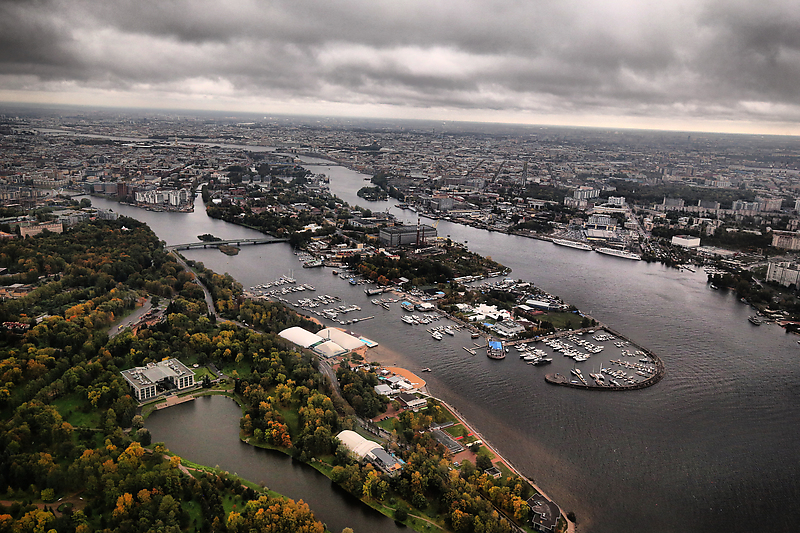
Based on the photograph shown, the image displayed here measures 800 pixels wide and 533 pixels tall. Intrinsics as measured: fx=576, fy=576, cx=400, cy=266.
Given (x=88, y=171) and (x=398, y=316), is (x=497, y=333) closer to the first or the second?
(x=398, y=316)

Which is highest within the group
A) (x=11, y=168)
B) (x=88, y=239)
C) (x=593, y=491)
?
(x=11, y=168)

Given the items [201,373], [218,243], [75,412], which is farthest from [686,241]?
[75,412]

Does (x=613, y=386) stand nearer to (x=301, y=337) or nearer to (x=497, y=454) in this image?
(x=497, y=454)

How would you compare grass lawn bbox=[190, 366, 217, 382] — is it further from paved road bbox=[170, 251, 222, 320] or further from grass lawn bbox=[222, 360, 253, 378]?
paved road bbox=[170, 251, 222, 320]

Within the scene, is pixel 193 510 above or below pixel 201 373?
below

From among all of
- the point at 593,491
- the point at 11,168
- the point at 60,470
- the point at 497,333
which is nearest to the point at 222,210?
the point at 11,168

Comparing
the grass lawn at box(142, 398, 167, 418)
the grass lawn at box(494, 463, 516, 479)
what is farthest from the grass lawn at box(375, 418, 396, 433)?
the grass lawn at box(142, 398, 167, 418)

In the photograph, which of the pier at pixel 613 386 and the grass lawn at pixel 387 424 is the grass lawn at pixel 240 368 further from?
the pier at pixel 613 386
